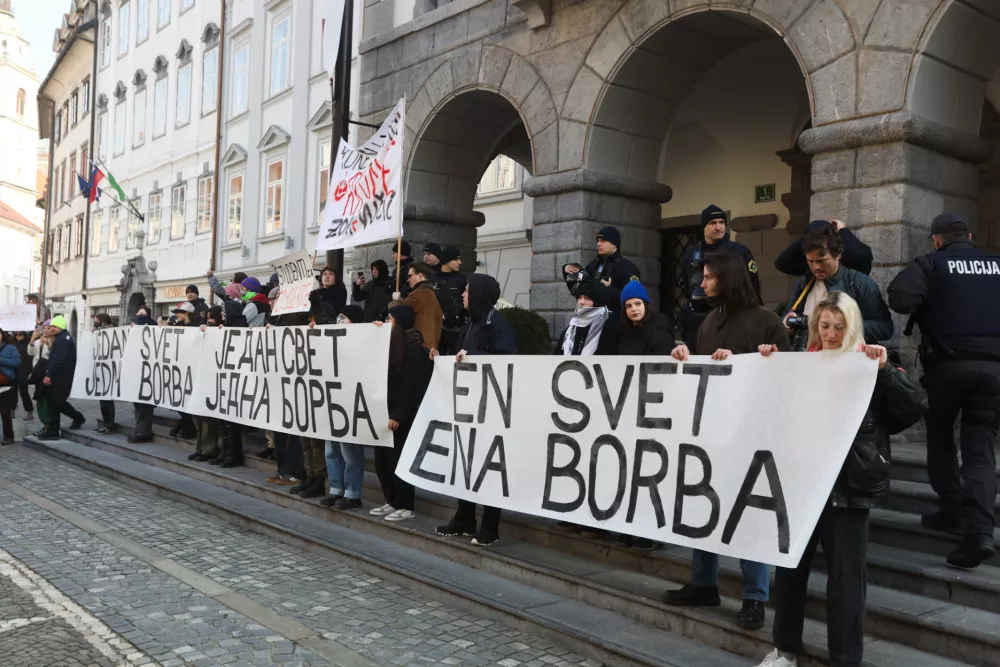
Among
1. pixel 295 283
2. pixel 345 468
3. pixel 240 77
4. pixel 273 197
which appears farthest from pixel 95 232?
pixel 345 468

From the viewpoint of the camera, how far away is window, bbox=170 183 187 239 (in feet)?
89.8

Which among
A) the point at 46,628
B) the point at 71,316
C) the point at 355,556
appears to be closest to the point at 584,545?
the point at 355,556

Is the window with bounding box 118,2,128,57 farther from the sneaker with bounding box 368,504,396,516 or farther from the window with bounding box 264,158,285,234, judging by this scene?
the sneaker with bounding box 368,504,396,516

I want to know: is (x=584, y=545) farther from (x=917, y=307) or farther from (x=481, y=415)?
(x=917, y=307)

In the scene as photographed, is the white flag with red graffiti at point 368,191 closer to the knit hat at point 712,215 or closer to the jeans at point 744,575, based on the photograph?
the knit hat at point 712,215

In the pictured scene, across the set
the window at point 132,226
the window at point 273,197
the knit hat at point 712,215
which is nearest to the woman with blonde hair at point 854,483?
the knit hat at point 712,215

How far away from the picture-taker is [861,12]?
7.65 metres

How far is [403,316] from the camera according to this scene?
23.8ft

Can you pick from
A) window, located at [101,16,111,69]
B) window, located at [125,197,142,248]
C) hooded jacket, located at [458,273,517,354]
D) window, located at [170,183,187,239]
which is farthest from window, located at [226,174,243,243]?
hooded jacket, located at [458,273,517,354]

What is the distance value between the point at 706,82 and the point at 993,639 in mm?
10312

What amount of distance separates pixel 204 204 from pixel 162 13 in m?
7.84

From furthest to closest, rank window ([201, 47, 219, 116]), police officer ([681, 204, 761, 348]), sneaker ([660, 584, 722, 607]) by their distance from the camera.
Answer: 1. window ([201, 47, 219, 116])
2. police officer ([681, 204, 761, 348])
3. sneaker ([660, 584, 722, 607])

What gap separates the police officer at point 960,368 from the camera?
188 inches

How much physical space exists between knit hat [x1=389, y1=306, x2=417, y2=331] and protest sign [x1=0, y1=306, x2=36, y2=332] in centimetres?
1140
